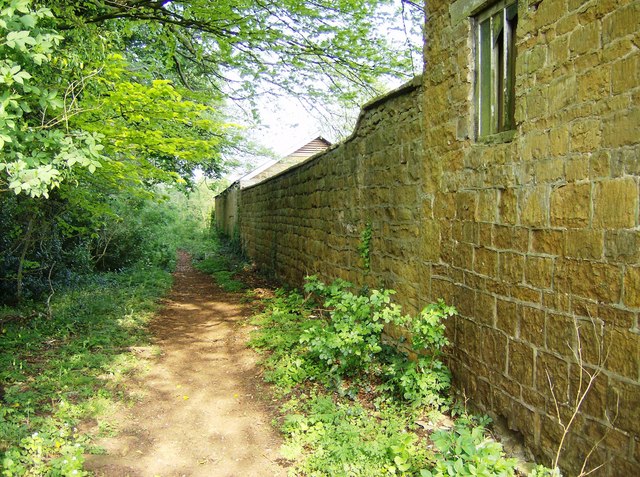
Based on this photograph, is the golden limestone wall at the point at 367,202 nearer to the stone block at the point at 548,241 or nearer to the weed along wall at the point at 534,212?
the weed along wall at the point at 534,212

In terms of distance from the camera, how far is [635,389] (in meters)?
2.50

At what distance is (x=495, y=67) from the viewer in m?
3.79

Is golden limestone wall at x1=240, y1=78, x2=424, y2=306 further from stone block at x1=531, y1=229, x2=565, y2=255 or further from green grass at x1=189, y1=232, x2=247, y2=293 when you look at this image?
green grass at x1=189, y1=232, x2=247, y2=293

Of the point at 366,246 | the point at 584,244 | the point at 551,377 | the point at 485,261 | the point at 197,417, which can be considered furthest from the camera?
the point at 366,246

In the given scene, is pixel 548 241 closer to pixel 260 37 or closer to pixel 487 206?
pixel 487 206

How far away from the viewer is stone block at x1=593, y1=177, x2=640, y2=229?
2494 millimetres

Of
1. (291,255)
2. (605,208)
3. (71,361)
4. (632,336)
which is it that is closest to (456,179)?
(605,208)

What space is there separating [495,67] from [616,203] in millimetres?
→ 1672

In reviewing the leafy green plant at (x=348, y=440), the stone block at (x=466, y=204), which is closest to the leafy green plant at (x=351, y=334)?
the leafy green plant at (x=348, y=440)

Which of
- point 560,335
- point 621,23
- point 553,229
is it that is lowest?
point 560,335

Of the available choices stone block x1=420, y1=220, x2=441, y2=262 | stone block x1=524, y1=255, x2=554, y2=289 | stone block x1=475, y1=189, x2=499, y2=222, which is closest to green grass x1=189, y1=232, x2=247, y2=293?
stone block x1=420, y1=220, x2=441, y2=262

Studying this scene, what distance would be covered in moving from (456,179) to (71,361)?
4.58m

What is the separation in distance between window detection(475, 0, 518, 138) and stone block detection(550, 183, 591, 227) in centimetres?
81

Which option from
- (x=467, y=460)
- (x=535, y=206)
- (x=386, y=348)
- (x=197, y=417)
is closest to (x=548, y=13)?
(x=535, y=206)
